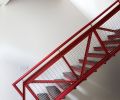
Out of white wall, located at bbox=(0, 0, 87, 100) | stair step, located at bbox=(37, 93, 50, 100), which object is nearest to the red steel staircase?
stair step, located at bbox=(37, 93, 50, 100)

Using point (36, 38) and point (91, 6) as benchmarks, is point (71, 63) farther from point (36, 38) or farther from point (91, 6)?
point (91, 6)

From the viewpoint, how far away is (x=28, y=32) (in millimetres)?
5082

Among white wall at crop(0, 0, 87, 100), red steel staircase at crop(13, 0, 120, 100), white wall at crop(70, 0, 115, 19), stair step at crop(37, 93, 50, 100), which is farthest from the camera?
white wall at crop(70, 0, 115, 19)

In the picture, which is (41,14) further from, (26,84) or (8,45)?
(26,84)

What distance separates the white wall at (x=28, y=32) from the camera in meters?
4.93

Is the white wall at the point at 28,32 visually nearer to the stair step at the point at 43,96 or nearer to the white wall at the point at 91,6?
the white wall at the point at 91,6

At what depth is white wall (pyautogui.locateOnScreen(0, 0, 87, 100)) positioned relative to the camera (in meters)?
4.93

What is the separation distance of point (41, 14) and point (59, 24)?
1.69 ft

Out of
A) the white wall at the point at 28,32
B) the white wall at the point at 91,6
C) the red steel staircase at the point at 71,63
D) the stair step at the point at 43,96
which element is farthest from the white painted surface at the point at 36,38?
the stair step at the point at 43,96

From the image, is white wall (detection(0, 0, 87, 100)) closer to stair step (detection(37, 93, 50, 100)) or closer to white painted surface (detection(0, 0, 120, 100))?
white painted surface (detection(0, 0, 120, 100))

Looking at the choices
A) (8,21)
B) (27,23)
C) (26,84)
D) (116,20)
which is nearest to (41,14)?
(27,23)

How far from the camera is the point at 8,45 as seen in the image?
4961 millimetres

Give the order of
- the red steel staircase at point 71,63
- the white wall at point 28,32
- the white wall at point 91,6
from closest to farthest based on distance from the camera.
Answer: the red steel staircase at point 71,63 → the white wall at point 28,32 → the white wall at point 91,6

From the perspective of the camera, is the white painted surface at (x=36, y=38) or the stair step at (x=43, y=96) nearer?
the stair step at (x=43, y=96)
